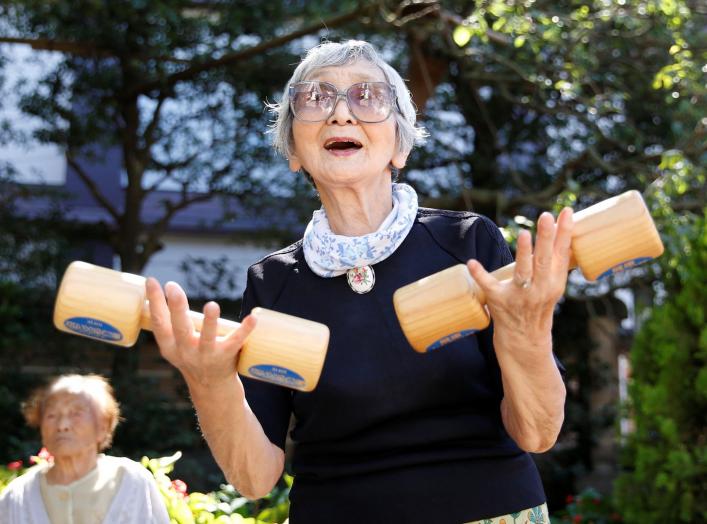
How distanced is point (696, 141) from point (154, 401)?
4464mm

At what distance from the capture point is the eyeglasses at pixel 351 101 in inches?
85.2

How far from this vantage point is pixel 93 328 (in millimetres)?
1858

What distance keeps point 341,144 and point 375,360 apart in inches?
20.9

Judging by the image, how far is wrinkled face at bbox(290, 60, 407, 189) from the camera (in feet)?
7.02

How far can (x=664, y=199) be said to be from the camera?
492 cm

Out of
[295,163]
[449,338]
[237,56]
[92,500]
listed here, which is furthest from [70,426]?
[237,56]

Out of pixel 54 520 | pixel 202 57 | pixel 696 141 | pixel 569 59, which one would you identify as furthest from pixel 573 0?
pixel 54 520

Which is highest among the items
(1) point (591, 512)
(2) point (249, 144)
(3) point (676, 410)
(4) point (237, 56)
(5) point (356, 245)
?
(4) point (237, 56)

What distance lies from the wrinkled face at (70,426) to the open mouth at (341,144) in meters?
1.94

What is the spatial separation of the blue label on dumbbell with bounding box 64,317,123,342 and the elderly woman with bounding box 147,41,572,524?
0.17m

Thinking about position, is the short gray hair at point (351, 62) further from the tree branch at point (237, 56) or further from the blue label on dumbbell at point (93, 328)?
the tree branch at point (237, 56)

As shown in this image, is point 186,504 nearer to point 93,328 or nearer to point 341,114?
point 93,328

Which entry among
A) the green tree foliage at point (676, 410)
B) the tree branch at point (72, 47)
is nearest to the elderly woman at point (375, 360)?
the green tree foliage at point (676, 410)

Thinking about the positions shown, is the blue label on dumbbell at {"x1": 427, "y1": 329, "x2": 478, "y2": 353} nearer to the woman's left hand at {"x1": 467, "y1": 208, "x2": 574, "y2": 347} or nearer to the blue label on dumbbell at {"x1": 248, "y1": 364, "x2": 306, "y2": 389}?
the woman's left hand at {"x1": 467, "y1": 208, "x2": 574, "y2": 347}
